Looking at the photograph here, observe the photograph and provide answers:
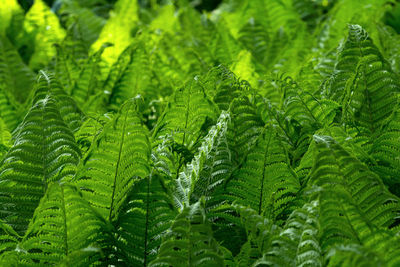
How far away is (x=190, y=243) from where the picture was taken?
1.17 meters

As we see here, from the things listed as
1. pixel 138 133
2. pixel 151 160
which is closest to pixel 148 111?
pixel 151 160

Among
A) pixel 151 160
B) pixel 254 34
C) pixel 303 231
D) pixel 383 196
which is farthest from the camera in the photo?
pixel 254 34

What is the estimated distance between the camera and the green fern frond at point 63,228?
1264mm

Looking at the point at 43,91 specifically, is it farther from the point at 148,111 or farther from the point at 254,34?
the point at 254,34

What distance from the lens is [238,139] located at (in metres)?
1.60

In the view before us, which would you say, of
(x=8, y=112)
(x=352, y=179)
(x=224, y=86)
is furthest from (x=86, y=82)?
(x=352, y=179)

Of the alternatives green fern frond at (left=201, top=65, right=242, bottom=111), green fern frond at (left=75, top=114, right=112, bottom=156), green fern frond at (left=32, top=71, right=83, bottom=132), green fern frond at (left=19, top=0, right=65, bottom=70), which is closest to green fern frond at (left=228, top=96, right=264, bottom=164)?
green fern frond at (left=201, top=65, right=242, bottom=111)

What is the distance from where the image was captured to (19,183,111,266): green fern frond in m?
1.26

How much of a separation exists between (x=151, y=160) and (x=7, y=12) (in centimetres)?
213

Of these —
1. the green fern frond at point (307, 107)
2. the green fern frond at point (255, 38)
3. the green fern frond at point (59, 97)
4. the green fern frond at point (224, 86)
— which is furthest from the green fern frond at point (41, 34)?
the green fern frond at point (307, 107)

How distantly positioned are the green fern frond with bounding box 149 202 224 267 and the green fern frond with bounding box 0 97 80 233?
19.4 inches

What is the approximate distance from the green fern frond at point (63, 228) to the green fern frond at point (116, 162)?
8 cm

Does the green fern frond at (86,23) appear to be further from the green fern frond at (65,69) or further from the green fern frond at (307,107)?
the green fern frond at (307,107)

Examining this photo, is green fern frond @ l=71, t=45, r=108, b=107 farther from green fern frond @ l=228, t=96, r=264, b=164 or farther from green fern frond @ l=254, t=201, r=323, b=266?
green fern frond @ l=254, t=201, r=323, b=266
